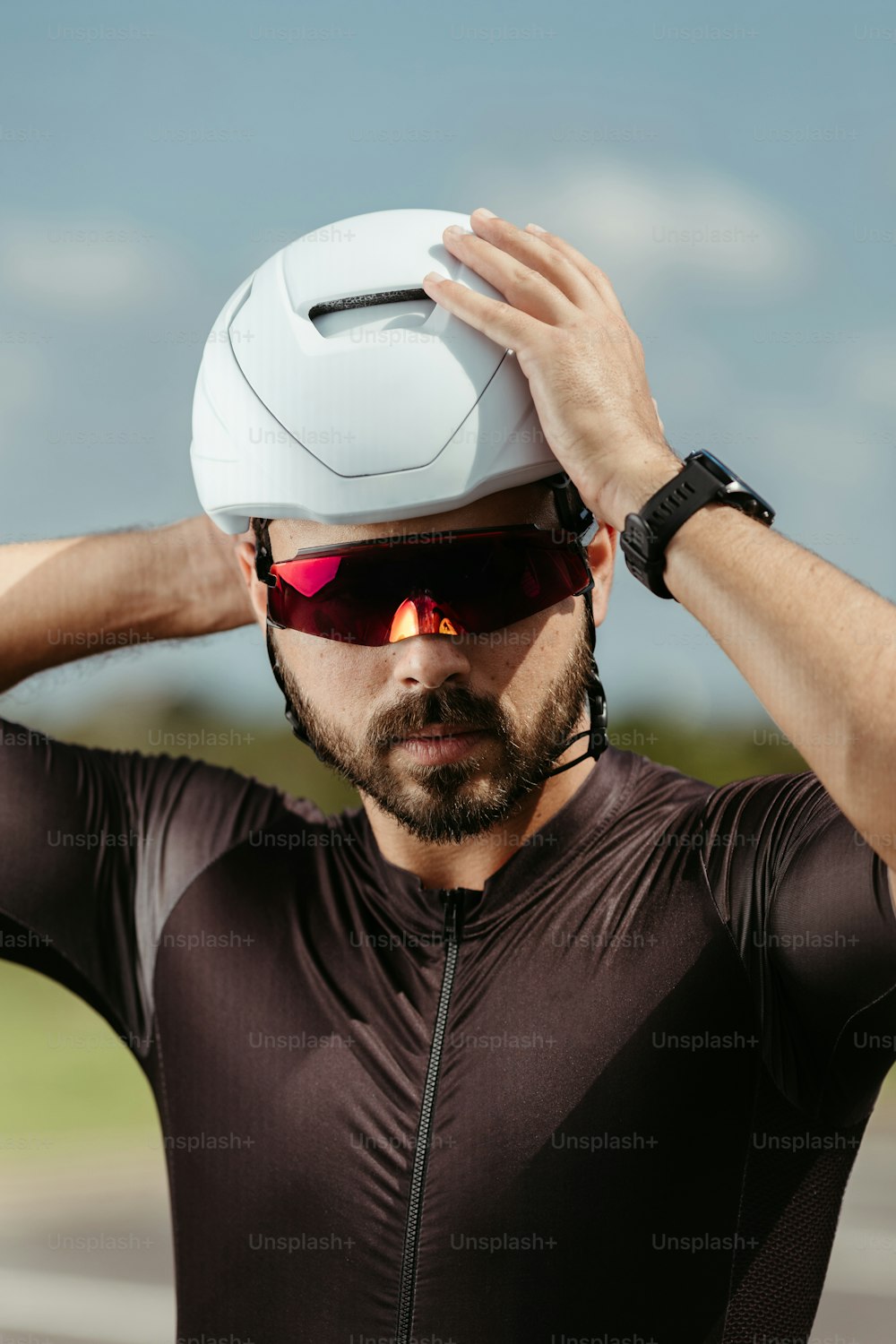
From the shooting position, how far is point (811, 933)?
2430 mm

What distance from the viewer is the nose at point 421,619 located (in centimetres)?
271

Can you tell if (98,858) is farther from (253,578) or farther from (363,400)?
(363,400)

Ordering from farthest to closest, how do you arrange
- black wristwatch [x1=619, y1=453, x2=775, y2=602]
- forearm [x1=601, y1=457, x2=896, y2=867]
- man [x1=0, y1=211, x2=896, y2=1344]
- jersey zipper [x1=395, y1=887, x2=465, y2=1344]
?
jersey zipper [x1=395, y1=887, x2=465, y2=1344]
man [x1=0, y1=211, x2=896, y2=1344]
black wristwatch [x1=619, y1=453, x2=775, y2=602]
forearm [x1=601, y1=457, x2=896, y2=867]

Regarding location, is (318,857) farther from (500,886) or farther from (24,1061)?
(24,1061)

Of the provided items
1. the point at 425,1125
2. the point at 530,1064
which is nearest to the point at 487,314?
the point at 530,1064

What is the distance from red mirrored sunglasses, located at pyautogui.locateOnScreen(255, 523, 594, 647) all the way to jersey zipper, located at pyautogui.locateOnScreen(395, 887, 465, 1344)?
57cm

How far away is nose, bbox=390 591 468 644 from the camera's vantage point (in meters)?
2.71

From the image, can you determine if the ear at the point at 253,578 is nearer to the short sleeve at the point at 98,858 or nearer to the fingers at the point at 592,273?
the short sleeve at the point at 98,858

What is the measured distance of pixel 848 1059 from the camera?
2.53 meters

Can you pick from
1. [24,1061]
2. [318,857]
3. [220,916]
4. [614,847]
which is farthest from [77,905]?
[24,1061]

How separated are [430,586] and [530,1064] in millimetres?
919

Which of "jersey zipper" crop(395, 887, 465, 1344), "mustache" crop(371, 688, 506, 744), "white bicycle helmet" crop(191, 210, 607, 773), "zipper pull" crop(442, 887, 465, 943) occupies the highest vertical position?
"white bicycle helmet" crop(191, 210, 607, 773)

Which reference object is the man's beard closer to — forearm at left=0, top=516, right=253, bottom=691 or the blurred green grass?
forearm at left=0, top=516, right=253, bottom=691

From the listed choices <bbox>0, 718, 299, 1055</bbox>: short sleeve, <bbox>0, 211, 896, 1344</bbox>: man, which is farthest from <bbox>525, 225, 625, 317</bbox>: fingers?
<bbox>0, 718, 299, 1055</bbox>: short sleeve
